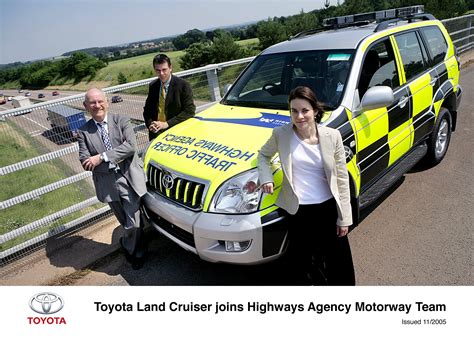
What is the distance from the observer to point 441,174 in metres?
4.29

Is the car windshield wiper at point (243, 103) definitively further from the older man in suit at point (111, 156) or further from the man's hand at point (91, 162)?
the man's hand at point (91, 162)

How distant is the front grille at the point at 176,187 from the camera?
2.49 metres

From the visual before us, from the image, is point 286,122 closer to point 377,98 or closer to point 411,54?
point 377,98

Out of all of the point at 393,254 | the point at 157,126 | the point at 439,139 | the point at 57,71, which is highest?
the point at 57,71

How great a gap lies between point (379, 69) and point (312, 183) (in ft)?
6.29

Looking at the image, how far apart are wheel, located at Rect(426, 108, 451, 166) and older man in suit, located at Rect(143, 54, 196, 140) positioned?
3014 mm

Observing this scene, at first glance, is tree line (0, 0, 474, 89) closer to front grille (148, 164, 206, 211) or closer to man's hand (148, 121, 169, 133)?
man's hand (148, 121, 169, 133)

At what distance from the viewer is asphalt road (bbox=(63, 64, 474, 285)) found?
9.02 ft

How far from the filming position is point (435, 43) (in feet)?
14.2

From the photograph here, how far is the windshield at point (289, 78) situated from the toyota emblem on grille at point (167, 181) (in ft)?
3.92
